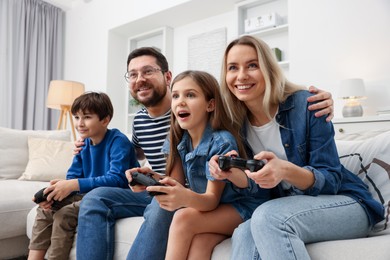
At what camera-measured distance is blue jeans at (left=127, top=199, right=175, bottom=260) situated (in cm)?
107

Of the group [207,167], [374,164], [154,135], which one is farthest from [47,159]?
[374,164]

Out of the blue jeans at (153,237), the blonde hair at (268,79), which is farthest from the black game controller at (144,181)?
the blonde hair at (268,79)

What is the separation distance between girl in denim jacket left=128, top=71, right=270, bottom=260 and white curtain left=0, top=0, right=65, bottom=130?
350 cm

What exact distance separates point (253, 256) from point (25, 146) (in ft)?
6.81

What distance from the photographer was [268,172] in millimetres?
842

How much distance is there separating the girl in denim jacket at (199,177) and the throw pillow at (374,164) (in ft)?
1.12

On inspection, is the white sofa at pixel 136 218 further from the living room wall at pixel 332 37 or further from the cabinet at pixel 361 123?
the living room wall at pixel 332 37

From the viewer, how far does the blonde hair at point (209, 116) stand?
47.4 inches

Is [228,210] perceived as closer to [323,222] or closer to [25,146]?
[323,222]

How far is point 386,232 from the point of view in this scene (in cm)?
98

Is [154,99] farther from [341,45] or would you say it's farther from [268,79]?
[341,45]

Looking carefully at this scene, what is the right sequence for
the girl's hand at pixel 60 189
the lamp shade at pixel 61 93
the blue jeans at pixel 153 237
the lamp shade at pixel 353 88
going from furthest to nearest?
the lamp shade at pixel 61 93 → the lamp shade at pixel 353 88 → the girl's hand at pixel 60 189 → the blue jeans at pixel 153 237

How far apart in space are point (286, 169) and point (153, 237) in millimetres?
494

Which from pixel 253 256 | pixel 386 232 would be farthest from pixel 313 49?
pixel 253 256
